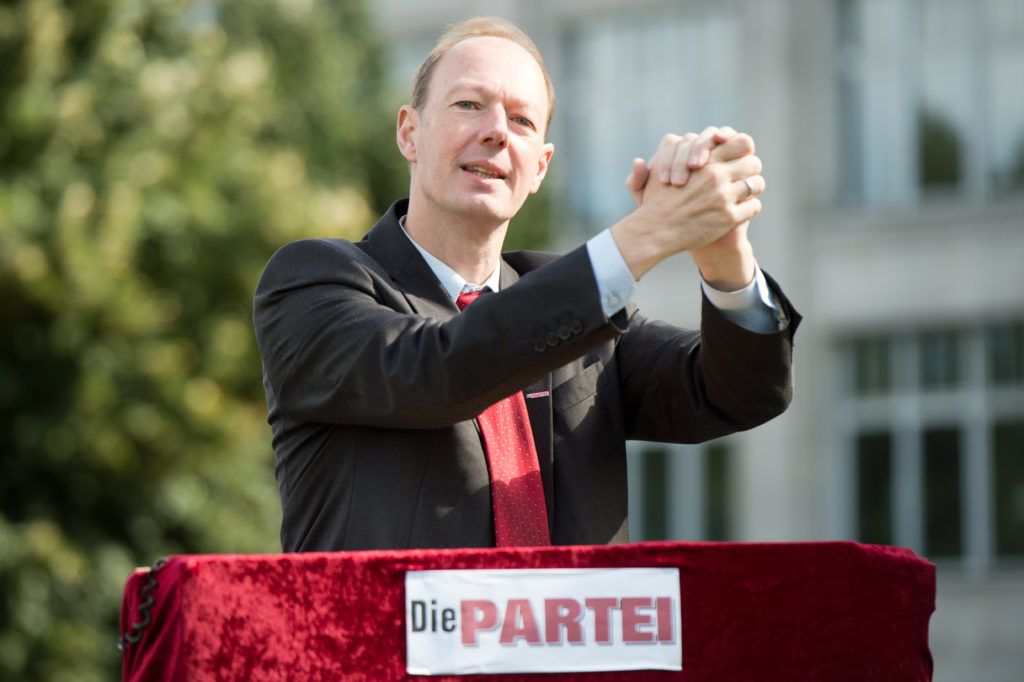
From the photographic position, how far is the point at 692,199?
2561mm

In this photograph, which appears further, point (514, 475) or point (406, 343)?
point (514, 475)

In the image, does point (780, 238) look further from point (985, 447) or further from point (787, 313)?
point (787, 313)

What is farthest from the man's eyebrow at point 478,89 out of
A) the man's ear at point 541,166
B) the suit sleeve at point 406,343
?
the suit sleeve at point 406,343

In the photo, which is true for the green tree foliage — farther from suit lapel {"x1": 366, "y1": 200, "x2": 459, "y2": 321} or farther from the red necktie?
the red necktie

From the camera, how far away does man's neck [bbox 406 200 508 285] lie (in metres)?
2.93

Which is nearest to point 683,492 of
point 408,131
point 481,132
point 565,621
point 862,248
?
point 862,248

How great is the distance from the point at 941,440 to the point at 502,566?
1617 cm

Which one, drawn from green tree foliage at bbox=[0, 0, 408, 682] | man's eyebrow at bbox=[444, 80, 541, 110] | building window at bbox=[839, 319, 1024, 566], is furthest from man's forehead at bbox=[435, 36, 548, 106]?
building window at bbox=[839, 319, 1024, 566]

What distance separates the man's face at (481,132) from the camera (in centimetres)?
288

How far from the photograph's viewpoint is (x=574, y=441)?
2.87 m

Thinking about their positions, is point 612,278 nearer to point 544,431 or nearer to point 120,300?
point 544,431

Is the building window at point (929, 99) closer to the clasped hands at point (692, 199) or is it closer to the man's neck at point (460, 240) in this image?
the man's neck at point (460, 240)

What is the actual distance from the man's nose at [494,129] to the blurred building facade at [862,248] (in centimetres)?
1398

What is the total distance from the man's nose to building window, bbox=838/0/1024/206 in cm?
1579
